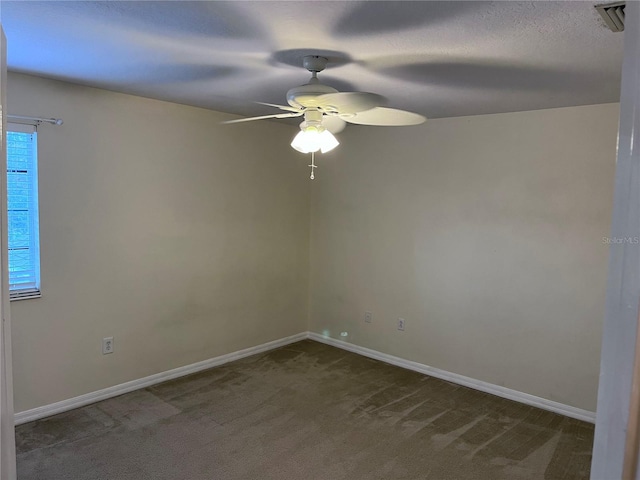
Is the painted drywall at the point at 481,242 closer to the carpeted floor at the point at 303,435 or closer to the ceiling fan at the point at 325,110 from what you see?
the carpeted floor at the point at 303,435

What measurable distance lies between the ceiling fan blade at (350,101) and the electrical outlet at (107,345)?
8.20 feet

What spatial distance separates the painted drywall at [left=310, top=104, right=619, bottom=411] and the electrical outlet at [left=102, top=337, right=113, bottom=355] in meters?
2.21

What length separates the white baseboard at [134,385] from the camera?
10.3 feet

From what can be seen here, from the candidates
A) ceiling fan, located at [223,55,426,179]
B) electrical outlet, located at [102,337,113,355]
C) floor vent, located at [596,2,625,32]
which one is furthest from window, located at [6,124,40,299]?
floor vent, located at [596,2,625,32]

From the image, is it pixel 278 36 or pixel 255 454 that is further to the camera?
pixel 255 454

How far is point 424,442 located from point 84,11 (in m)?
2.97

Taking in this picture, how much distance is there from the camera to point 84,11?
1.78 meters

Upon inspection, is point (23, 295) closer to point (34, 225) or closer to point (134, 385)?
point (34, 225)

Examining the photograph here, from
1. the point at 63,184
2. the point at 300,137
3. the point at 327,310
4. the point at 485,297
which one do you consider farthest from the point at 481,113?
the point at 63,184

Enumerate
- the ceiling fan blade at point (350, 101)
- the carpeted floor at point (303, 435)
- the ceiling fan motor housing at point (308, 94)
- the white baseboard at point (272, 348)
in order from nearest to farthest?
the ceiling fan blade at point (350, 101)
the ceiling fan motor housing at point (308, 94)
the carpeted floor at point (303, 435)
the white baseboard at point (272, 348)

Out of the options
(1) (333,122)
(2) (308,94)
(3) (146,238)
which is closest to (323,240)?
(3) (146,238)

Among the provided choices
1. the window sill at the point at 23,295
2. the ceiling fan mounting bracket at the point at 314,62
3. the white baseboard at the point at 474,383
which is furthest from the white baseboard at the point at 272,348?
the ceiling fan mounting bracket at the point at 314,62

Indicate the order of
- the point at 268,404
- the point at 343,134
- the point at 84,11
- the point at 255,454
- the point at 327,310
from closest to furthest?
the point at 84,11 → the point at 255,454 → the point at 268,404 → the point at 343,134 → the point at 327,310

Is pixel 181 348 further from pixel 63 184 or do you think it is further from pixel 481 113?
pixel 481 113
